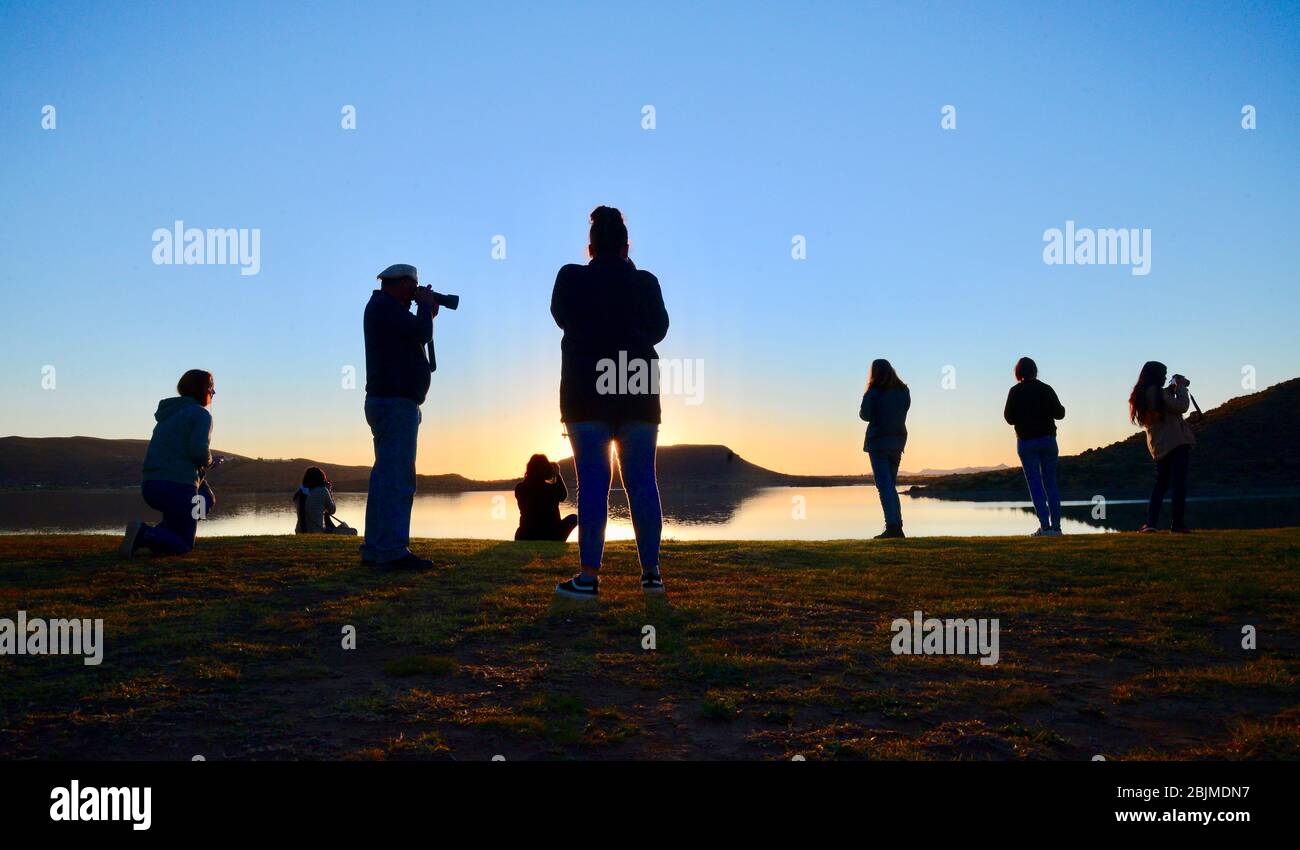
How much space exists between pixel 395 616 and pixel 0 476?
445ft

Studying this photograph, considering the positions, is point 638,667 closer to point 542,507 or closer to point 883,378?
point 542,507

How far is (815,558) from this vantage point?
1001cm

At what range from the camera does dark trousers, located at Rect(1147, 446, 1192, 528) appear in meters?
13.1

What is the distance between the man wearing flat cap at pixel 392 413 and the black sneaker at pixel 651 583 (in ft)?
8.96

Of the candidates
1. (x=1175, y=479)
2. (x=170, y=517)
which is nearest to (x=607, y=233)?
(x=170, y=517)

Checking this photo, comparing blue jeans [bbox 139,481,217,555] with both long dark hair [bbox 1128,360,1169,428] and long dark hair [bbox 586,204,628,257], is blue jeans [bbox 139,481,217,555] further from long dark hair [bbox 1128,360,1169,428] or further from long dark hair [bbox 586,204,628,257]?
long dark hair [bbox 1128,360,1169,428]

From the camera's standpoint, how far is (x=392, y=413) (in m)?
8.18

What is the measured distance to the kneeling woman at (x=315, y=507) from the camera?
48.5 ft

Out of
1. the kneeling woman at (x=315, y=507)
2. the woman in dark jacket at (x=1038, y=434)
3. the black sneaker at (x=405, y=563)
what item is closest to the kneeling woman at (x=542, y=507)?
the kneeling woman at (x=315, y=507)

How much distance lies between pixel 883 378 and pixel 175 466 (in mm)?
10900

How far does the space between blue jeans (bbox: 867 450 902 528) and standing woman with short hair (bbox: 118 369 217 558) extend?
10.3m

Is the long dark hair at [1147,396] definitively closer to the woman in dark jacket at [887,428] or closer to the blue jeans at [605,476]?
the woman in dark jacket at [887,428]
